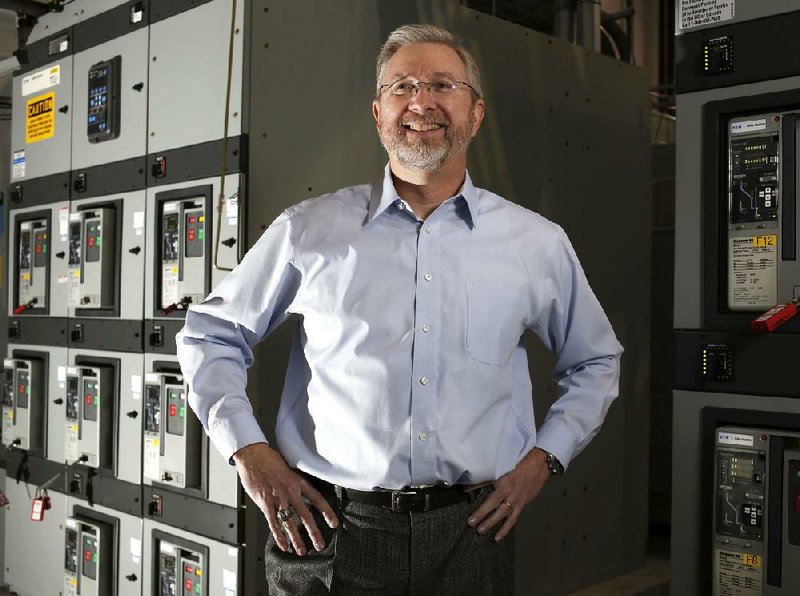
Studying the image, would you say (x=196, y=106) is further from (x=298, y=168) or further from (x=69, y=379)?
(x=69, y=379)

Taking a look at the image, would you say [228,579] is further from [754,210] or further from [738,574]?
[754,210]

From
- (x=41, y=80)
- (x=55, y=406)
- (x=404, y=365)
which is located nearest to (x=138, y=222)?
(x=55, y=406)

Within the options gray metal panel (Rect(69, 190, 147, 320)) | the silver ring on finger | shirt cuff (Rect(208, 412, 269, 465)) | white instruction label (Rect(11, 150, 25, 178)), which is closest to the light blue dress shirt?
shirt cuff (Rect(208, 412, 269, 465))

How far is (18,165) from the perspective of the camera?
388 centimetres

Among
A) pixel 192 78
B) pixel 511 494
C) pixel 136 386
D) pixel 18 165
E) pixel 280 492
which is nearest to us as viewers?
pixel 280 492

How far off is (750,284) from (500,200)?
75cm

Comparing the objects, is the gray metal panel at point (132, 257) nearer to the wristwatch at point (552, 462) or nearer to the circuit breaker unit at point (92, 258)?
the circuit breaker unit at point (92, 258)

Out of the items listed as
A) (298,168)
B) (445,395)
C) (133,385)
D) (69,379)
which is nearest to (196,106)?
(298,168)

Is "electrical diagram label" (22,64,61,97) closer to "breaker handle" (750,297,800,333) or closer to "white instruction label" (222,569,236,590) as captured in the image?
"white instruction label" (222,569,236,590)

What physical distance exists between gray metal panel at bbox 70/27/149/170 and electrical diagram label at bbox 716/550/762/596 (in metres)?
2.33

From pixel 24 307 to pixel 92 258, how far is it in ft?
2.21

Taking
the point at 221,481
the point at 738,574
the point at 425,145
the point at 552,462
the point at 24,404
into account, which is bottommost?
the point at 738,574

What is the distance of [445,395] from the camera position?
175cm

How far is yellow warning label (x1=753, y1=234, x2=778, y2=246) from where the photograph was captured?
7.07 feet
